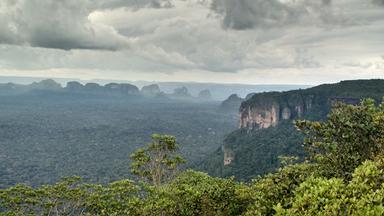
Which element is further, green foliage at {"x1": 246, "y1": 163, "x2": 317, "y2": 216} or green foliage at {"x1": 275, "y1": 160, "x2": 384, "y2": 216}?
green foliage at {"x1": 246, "y1": 163, "x2": 317, "y2": 216}

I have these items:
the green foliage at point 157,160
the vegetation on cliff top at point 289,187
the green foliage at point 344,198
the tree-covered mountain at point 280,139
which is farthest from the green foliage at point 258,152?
the green foliage at point 344,198

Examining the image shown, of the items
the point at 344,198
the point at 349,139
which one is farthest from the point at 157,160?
the point at 344,198

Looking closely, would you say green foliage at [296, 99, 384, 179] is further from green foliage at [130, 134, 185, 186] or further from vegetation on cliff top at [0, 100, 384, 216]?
green foliage at [130, 134, 185, 186]

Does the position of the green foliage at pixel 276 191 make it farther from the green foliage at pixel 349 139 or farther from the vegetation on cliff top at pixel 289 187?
the green foliage at pixel 349 139

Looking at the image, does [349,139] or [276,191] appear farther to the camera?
[349,139]

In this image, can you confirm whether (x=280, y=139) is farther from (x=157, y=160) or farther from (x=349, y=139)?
(x=349, y=139)

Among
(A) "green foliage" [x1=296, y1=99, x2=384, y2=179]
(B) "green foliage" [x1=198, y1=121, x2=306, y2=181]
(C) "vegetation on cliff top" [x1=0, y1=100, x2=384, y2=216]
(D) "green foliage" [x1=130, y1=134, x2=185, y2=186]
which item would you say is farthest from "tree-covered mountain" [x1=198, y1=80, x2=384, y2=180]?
(A) "green foliage" [x1=296, y1=99, x2=384, y2=179]

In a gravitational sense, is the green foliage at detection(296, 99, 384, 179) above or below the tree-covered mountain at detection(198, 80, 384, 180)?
above
